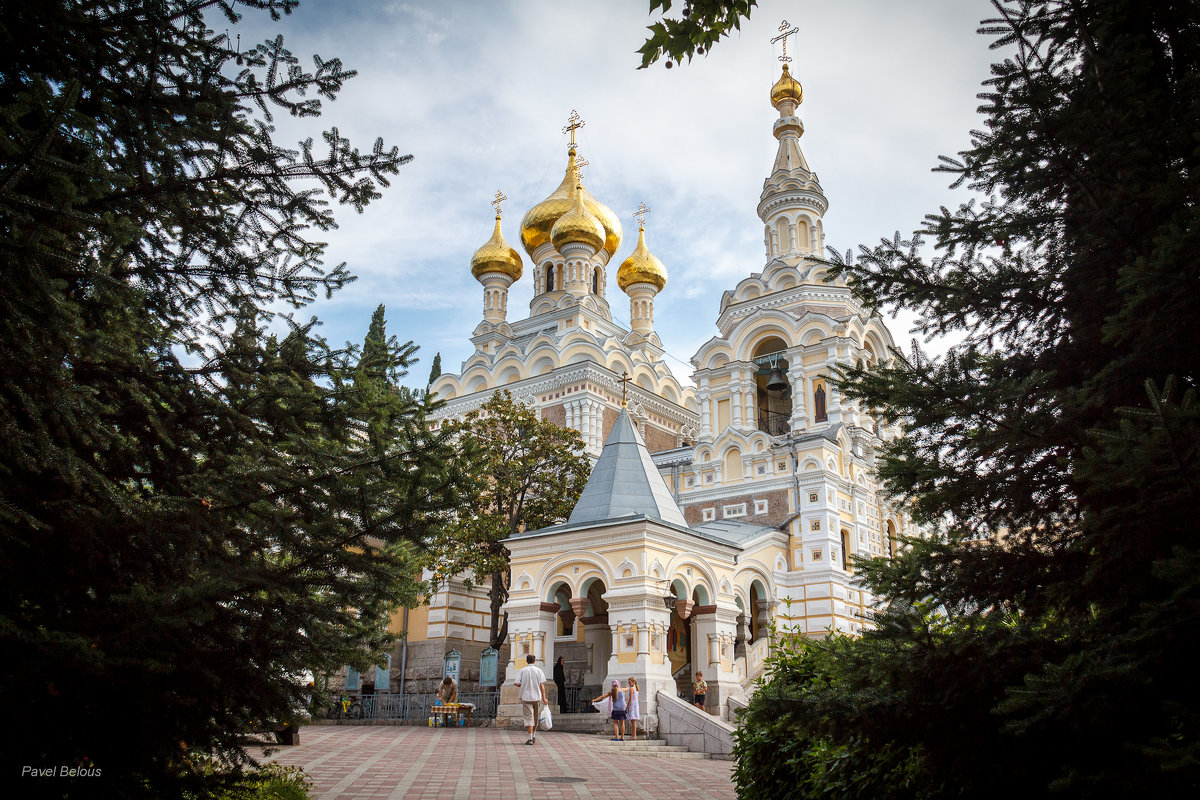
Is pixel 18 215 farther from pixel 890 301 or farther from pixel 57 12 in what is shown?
pixel 890 301

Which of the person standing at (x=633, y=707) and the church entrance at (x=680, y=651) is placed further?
the church entrance at (x=680, y=651)

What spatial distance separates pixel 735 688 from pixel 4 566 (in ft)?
47.2

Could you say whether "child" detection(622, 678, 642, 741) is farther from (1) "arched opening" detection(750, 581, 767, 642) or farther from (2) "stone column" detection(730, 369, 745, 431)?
(2) "stone column" detection(730, 369, 745, 431)

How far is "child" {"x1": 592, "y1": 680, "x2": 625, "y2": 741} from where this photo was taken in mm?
12773

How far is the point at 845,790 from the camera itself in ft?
16.8

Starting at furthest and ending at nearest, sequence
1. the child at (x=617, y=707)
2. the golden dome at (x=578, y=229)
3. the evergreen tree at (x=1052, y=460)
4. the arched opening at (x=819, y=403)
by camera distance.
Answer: the golden dome at (x=578, y=229) < the arched opening at (x=819, y=403) < the child at (x=617, y=707) < the evergreen tree at (x=1052, y=460)

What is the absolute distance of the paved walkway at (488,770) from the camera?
7.68m

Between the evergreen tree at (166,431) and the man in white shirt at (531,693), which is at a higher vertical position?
the evergreen tree at (166,431)

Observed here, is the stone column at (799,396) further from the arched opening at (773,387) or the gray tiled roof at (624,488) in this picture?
the gray tiled roof at (624,488)

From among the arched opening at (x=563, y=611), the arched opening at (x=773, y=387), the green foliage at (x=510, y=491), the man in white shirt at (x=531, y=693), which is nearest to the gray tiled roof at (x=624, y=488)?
the arched opening at (x=563, y=611)

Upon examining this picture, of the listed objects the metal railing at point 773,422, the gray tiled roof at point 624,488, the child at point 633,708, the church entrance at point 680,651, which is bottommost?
the child at point 633,708

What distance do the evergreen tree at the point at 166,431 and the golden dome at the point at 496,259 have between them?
28203mm

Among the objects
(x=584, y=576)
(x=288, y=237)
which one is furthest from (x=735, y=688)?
(x=288, y=237)

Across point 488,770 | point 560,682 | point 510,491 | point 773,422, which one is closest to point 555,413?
point 773,422
